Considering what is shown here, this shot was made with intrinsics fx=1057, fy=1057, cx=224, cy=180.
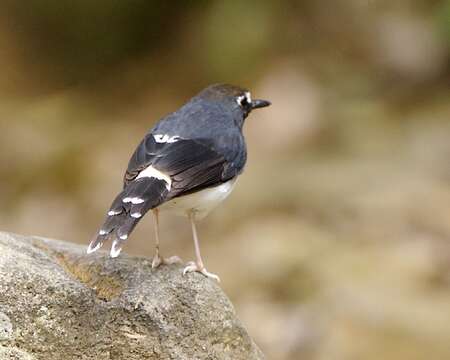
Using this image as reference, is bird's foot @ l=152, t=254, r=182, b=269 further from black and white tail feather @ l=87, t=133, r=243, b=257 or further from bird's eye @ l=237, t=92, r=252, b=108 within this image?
bird's eye @ l=237, t=92, r=252, b=108

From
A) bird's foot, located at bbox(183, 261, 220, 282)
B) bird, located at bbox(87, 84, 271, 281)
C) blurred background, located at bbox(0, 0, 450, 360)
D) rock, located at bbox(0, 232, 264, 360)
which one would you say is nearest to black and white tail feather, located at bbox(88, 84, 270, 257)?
bird, located at bbox(87, 84, 271, 281)

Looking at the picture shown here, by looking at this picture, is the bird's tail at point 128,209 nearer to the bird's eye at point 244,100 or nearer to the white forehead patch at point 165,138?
the white forehead patch at point 165,138

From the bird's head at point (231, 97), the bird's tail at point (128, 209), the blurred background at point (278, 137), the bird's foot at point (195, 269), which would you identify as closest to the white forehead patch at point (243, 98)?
the bird's head at point (231, 97)

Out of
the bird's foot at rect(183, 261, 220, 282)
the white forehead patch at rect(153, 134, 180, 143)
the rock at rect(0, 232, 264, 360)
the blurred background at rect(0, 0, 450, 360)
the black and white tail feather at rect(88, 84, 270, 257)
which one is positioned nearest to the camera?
the rock at rect(0, 232, 264, 360)

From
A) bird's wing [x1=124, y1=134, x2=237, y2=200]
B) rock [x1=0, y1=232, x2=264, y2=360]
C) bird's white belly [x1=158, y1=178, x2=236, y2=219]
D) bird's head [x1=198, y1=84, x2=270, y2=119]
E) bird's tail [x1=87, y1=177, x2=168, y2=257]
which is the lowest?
rock [x1=0, y1=232, x2=264, y2=360]

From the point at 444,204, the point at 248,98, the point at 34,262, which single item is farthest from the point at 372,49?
the point at 34,262
